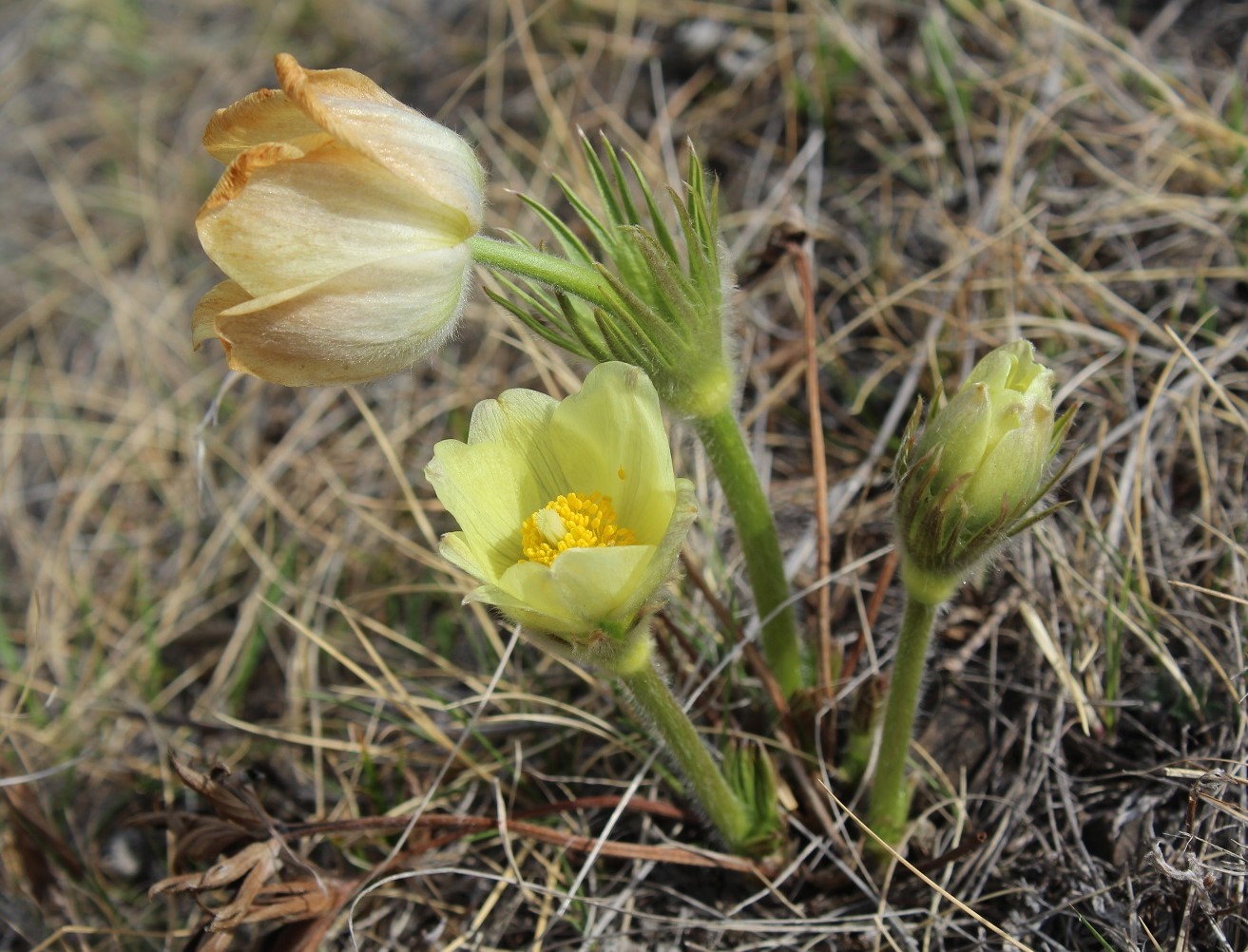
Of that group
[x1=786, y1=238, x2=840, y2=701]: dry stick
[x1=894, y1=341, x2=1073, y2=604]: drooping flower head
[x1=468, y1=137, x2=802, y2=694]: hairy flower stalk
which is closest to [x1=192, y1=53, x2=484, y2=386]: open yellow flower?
[x1=468, y1=137, x2=802, y2=694]: hairy flower stalk

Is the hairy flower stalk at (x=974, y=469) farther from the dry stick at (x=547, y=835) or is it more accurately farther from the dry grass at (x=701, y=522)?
the dry stick at (x=547, y=835)

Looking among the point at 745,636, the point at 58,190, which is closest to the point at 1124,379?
the point at 745,636

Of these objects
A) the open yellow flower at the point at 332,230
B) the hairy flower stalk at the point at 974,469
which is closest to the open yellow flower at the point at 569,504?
the open yellow flower at the point at 332,230

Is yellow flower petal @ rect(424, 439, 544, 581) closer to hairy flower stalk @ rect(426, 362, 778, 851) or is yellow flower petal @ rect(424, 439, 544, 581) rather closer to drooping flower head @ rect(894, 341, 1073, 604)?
hairy flower stalk @ rect(426, 362, 778, 851)

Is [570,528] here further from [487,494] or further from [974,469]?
[974,469]

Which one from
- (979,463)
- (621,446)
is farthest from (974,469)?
(621,446)

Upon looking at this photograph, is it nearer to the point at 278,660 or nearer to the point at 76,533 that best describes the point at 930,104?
the point at 278,660
